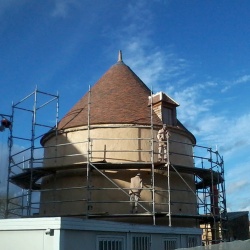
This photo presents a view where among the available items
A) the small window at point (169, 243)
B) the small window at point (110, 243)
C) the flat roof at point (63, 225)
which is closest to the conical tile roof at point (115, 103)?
the small window at point (169, 243)

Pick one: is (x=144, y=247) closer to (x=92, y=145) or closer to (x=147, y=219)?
(x=147, y=219)

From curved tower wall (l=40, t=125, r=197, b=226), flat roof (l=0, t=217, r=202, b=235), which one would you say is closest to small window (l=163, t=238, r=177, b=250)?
flat roof (l=0, t=217, r=202, b=235)

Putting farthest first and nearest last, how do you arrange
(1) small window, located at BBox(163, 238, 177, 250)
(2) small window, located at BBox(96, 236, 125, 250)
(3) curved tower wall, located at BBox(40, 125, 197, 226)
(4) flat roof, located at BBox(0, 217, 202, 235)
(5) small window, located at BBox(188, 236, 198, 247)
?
(3) curved tower wall, located at BBox(40, 125, 197, 226), (5) small window, located at BBox(188, 236, 198, 247), (1) small window, located at BBox(163, 238, 177, 250), (2) small window, located at BBox(96, 236, 125, 250), (4) flat roof, located at BBox(0, 217, 202, 235)

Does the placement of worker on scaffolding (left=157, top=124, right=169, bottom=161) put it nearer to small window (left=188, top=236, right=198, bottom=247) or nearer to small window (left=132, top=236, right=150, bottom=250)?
small window (left=188, top=236, right=198, bottom=247)

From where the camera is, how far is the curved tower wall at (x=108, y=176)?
18453mm

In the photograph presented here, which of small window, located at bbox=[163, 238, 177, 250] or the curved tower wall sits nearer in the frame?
small window, located at bbox=[163, 238, 177, 250]

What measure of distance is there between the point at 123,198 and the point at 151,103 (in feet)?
15.0

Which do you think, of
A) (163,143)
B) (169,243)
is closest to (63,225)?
(169,243)

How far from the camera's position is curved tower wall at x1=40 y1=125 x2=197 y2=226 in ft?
60.5

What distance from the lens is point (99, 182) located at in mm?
18750

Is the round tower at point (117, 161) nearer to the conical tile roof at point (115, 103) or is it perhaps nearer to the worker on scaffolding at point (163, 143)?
the conical tile roof at point (115, 103)

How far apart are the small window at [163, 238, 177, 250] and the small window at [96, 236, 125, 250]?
209 cm

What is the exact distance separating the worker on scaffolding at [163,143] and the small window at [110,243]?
21.1 ft

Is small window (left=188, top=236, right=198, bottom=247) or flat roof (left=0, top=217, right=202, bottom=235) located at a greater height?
flat roof (left=0, top=217, right=202, bottom=235)
